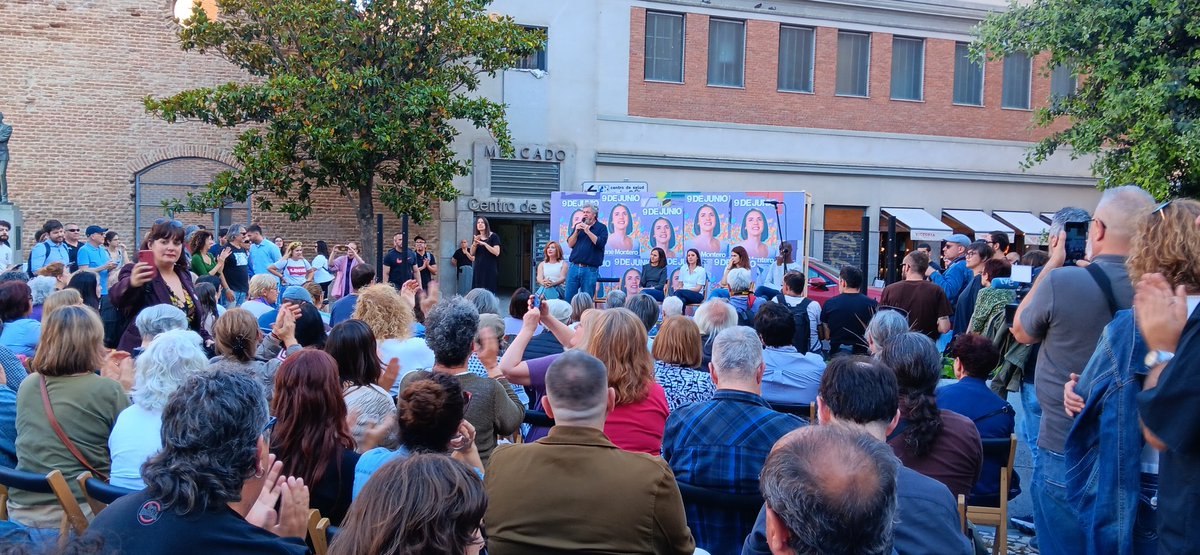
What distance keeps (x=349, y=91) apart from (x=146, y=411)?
45.5ft

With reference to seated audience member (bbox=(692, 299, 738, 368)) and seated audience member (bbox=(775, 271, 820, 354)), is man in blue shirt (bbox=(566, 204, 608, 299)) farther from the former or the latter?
seated audience member (bbox=(692, 299, 738, 368))

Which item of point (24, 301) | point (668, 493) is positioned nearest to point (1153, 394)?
point (668, 493)

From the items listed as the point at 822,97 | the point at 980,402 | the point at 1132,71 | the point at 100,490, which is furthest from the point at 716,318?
the point at 822,97

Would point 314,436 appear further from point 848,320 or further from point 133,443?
point 848,320

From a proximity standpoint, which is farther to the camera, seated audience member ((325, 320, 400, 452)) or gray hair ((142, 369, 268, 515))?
Result: seated audience member ((325, 320, 400, 452))

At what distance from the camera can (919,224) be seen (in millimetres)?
23172

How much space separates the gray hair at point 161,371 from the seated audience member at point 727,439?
2.04 metres

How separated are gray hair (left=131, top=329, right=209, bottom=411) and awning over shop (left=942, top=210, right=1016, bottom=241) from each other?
74.0 ft

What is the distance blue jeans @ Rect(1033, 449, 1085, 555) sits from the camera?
11.0 ft

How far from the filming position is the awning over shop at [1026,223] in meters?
24.0

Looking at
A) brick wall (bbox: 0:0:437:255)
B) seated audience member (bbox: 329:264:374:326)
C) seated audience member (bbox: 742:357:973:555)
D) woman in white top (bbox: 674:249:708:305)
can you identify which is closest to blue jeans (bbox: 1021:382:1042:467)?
seated audience member (bbox: 742:357:973:555)

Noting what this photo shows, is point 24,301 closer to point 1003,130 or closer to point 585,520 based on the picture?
point 585,520

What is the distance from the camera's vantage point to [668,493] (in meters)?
2.97

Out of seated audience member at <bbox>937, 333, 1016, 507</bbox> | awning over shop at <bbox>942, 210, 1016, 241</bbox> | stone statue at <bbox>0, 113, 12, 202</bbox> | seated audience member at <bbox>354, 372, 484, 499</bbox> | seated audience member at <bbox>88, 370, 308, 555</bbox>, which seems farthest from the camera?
awning over shop at <bbox>942, 210, 1016, 241</bbox>
